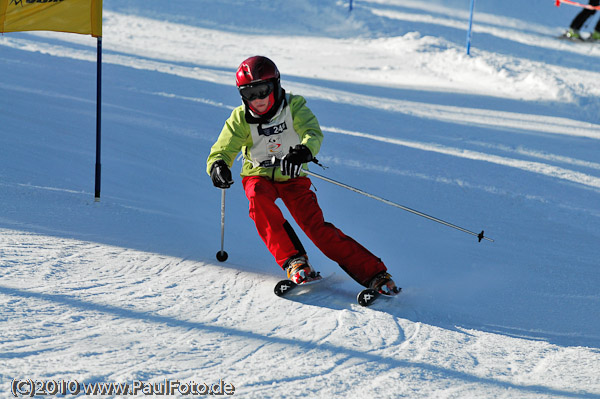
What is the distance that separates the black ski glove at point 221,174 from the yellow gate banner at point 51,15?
1.59 meters

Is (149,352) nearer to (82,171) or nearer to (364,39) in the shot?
(82,171)

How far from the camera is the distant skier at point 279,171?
405cm

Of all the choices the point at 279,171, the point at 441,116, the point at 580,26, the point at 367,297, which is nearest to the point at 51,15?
the point at 279,171

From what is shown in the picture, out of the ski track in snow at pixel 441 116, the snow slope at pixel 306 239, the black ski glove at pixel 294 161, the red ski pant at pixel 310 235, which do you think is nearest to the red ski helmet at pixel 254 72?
the black ski glove at pixel 294 161

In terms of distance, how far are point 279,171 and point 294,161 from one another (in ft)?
1.32

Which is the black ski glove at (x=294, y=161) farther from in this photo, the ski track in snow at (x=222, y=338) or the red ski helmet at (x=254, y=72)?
the ski track in snow at (x=222, y=338)

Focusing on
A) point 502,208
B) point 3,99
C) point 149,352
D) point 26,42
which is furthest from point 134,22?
point 149,352

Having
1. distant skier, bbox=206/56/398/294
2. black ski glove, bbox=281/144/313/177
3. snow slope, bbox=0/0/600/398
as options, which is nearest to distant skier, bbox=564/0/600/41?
snow slope, bbox=0/0/600/398

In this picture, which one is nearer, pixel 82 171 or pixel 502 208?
pixel 82 171

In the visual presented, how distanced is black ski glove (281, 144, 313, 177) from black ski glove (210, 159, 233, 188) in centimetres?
35

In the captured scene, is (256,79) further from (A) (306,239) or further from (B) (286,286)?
(A) (306,239)

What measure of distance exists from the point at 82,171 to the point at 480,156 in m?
4.52

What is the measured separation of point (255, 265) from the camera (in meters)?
4.49

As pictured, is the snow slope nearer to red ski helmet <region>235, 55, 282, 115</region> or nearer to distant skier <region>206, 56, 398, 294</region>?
distant skier <region>206, 56, 398, 294</region>
